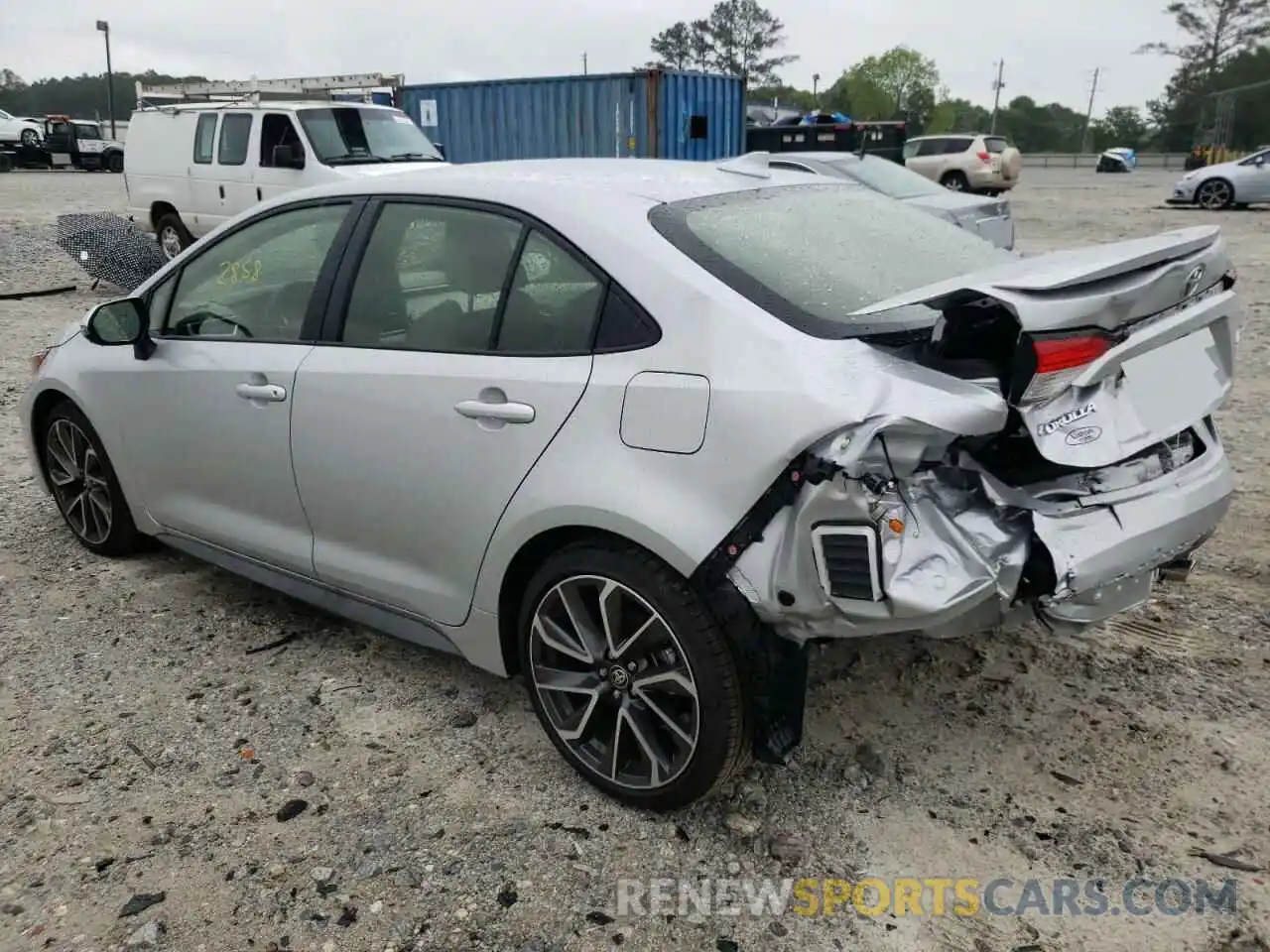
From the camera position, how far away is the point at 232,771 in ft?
9.53

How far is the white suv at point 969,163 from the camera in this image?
2377 centimetres

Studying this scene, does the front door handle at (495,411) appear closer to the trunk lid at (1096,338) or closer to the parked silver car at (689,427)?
the parked silver car at (689,427)

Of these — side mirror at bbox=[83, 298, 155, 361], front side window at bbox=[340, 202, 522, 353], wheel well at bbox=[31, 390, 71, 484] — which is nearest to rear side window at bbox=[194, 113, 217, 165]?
wheel well at bbox=[31, 390, 71, 484]

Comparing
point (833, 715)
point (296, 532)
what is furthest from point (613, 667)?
point (296, 532)

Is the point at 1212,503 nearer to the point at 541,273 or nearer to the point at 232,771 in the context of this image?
the point at 541,273

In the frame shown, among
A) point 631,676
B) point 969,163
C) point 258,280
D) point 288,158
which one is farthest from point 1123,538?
point 969,163

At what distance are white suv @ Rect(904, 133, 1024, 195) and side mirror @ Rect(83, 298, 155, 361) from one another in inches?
889

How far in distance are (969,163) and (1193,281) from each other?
23111mm

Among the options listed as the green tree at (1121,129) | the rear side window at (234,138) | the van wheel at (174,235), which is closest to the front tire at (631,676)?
the rear side window at (234,138)

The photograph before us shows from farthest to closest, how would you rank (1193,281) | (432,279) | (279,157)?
1. (279,157)
2. (432,279)
3. (1193,281)

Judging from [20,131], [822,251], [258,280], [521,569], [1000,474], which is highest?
[20,131]

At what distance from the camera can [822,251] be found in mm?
2793

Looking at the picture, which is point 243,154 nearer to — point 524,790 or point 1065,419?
point 524,790

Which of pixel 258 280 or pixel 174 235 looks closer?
pixel 258 280
